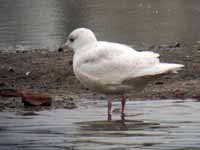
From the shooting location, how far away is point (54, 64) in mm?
13570

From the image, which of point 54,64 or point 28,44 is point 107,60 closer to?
point 54,64

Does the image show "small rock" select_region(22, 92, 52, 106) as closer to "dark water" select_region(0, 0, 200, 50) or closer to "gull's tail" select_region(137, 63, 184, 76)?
"gull's tail" select_region(137, 63, 184, 76)

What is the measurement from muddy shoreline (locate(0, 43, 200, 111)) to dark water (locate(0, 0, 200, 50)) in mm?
1804

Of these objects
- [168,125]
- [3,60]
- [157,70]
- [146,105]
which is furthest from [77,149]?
[3,60]

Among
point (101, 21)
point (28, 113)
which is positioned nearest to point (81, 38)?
point (28, 113)

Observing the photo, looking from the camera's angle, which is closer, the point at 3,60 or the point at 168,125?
the point at 168,125

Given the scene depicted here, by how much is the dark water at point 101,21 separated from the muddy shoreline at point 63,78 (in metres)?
1.80

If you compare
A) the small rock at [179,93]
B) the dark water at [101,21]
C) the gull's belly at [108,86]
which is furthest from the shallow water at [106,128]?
the dark water at [101,21]

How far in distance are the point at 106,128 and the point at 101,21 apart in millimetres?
13677

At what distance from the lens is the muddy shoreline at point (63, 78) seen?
10508 millimetres

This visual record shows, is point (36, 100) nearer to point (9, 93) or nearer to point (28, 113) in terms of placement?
point (28, 113)

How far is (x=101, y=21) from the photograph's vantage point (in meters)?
21.9

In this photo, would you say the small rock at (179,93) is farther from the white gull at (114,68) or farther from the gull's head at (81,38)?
the gull's head at (81,38)

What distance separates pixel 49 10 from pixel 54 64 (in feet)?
40.3
